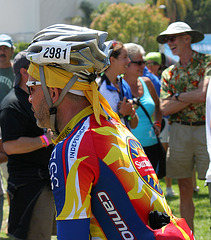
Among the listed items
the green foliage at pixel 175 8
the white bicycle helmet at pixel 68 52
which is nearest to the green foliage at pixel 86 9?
the green foliage at pixel 175 8

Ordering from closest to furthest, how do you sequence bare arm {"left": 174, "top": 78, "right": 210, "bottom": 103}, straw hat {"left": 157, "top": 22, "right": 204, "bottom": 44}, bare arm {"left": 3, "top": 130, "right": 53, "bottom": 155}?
1. bare arm {"left": 3, "top": 130, "right": 53, "bottom": 155}
2. bare arm {"left": 174, "top": 78, "right": 210, "bottom": 103}
3. straw hat {"left": 157, "top": 22, "right": 204, "bottom": 44}

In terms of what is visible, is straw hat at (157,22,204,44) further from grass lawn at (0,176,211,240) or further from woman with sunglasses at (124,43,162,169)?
grass lawn at (0,176,211,240)

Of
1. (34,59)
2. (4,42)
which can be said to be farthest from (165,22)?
(34,59)

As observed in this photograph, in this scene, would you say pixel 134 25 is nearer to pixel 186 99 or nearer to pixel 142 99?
pixel 142 99

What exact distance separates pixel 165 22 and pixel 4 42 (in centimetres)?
5207

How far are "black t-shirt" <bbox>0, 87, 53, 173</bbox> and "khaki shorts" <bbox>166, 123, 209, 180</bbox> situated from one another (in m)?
1.99

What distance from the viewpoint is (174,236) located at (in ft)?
5.91

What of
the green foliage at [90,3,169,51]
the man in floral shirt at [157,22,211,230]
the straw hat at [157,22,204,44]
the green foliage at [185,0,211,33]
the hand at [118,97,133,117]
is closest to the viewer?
the hand at [118,97,133,117]

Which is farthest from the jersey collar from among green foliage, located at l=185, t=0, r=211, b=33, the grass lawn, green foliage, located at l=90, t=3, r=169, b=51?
green foliage, located at l=185, t=0, r=211, b=33

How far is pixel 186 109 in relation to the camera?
5.12m

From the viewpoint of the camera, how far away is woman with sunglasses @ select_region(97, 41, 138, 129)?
4492 millimetres

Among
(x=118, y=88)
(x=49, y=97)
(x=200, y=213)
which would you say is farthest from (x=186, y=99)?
(x=49, y=97)

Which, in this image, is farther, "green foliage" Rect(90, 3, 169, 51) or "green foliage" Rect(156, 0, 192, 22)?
"green foliage" Rect(156, 0, 192, 22)

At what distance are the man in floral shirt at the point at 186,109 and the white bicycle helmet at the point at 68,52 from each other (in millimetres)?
3078
